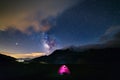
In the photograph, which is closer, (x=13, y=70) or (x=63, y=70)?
(x=63, y=70)

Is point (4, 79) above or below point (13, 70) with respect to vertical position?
below

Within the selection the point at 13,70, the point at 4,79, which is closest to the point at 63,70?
the point at 4,79

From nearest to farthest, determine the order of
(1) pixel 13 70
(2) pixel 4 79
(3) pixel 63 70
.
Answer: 1. (2) pixel 4 79
2. (3) pixel 63 70
3. (1) pixel 13 70

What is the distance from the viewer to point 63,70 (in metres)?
24.1

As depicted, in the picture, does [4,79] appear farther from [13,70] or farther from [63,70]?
[13,70]

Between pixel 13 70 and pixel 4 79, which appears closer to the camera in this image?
pixel 4 79

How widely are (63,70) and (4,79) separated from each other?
7035 mm

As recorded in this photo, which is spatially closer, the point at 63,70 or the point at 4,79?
the point at 4,79

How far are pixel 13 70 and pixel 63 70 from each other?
1007 cm

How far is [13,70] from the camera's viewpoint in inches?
1280

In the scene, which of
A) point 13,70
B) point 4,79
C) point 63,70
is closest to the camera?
point 4,79
